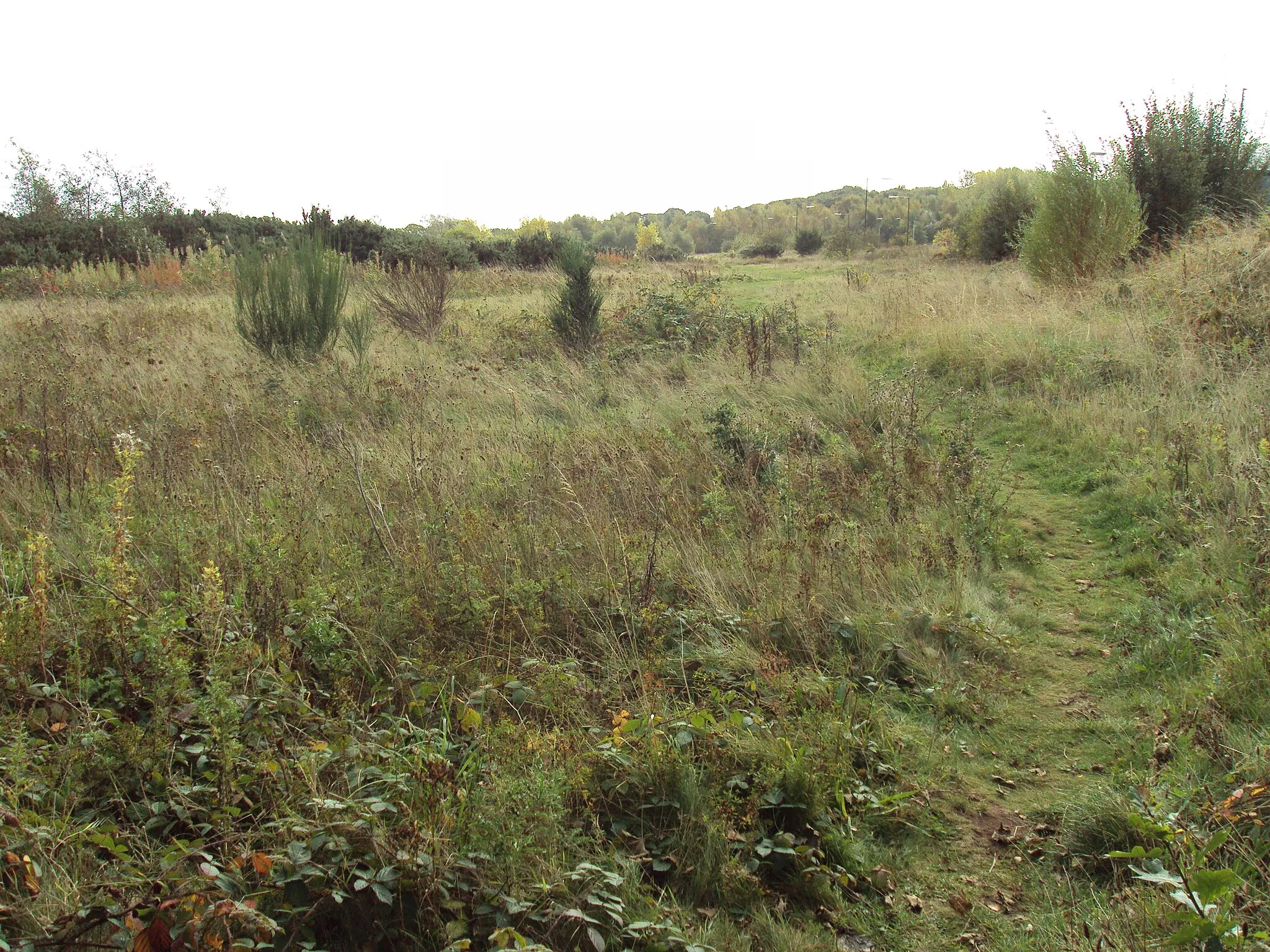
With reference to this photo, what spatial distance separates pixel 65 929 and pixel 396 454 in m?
4.50

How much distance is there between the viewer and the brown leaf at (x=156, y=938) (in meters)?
1.87

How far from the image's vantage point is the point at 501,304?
1650 centimetres

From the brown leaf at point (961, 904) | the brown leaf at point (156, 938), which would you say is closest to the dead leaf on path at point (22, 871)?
the brown leaf at point (156, 938)

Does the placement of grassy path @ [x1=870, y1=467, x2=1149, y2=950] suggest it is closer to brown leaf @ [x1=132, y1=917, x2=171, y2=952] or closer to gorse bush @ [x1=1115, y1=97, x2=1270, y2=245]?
brown leaf @ [x1=132, y1=917, x2=171, y2=952]

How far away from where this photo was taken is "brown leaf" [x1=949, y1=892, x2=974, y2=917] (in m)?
2.48

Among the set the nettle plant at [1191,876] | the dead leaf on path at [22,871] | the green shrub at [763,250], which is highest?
the green shrub at [763,250]

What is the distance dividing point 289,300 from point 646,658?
26.7 ft

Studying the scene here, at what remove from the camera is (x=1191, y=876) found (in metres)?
2.13

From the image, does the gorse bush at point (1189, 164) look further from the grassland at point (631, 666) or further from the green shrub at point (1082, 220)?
the grassland at point (631, 666)

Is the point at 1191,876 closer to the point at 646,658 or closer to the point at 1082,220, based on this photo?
the point at 646,658

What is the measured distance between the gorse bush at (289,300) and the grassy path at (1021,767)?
27.9 ft

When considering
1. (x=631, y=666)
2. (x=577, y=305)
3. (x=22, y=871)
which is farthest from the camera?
(x=577, y=305)

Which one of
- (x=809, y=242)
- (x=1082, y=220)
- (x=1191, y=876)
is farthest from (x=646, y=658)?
(x=809, y=242)

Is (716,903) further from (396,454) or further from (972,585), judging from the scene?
(396,454)
